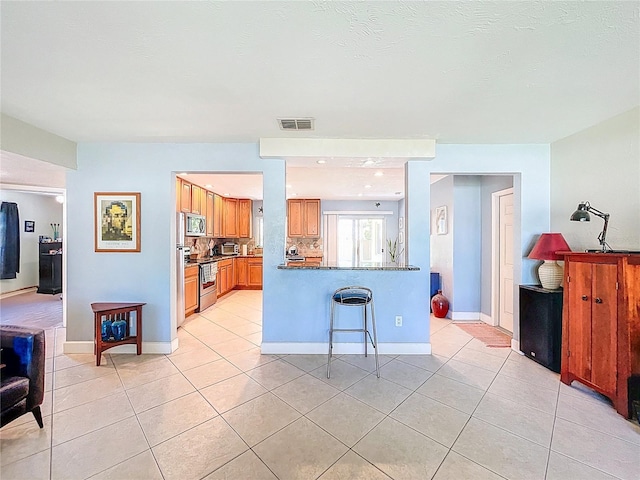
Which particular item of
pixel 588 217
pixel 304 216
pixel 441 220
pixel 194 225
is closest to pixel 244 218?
pixel 304 216

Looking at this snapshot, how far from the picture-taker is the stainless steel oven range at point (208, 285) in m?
4.92

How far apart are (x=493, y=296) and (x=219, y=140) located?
4.49 m

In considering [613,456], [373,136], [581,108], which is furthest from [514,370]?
[373,136]

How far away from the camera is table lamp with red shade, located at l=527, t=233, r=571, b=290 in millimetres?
2736

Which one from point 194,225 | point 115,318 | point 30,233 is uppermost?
point 194,225

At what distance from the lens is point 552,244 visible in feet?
9.03

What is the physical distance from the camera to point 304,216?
7.22m

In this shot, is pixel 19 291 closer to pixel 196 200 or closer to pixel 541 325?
pixel 196 200

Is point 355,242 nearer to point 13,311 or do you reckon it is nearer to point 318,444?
point 318,444

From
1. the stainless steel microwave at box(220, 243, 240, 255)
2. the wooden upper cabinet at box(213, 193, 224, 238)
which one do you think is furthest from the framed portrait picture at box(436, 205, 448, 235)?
the stainless steel microwave at box(220, 243, 240, 255)

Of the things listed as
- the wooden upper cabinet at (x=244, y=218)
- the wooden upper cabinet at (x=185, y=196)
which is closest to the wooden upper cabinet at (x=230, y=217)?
the wooden upper cabinet at (x=244, y=218)

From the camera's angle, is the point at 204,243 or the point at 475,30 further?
the point at 204,243

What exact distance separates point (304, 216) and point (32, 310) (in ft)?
18.9

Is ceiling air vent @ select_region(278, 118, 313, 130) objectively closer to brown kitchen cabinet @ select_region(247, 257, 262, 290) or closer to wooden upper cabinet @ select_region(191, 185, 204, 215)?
wooden upper cabinet @ select_region(191, 185, 204, 215)
